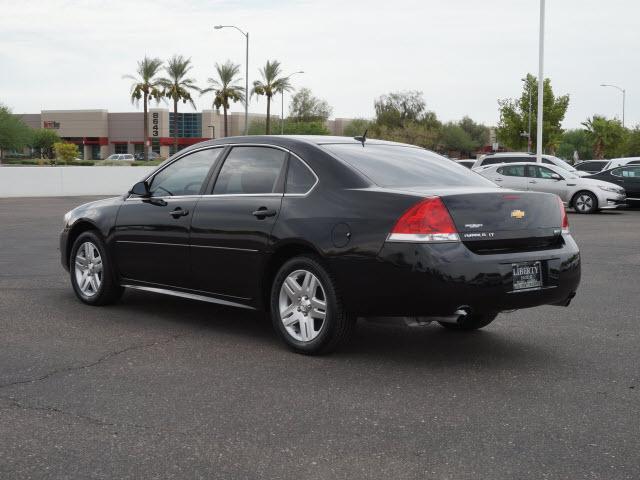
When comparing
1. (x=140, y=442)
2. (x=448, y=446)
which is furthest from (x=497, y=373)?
(x=140, y=442)

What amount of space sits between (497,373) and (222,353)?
1.94 meters

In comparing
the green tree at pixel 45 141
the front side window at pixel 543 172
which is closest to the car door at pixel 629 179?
the front side window at pixel 543 172

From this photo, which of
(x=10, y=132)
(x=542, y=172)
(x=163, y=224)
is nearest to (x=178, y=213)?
(x=163, y=224)

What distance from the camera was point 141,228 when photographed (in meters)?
7.66

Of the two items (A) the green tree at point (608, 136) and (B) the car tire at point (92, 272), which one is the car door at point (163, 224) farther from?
(A) the green tree at point (608, 136)

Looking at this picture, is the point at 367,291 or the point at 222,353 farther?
the point at 222,353

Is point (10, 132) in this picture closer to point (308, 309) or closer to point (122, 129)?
point (122, 129)

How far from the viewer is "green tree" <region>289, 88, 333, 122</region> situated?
362ft

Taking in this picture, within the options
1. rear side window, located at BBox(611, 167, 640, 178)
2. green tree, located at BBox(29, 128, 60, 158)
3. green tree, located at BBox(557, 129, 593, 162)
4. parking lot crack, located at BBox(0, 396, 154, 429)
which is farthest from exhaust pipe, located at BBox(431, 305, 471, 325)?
green tree, located at BBox(557, 129, 593, 162)

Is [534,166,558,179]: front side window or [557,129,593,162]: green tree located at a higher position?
[557,129,593,162]: green tree

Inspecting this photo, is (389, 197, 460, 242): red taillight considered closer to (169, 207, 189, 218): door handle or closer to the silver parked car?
(169, 207, 189, 218): door handle

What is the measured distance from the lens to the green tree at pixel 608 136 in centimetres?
9644

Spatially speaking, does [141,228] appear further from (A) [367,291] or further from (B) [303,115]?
(B) [303,115]

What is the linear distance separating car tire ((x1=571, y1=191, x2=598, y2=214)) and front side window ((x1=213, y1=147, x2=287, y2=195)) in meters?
20.2
